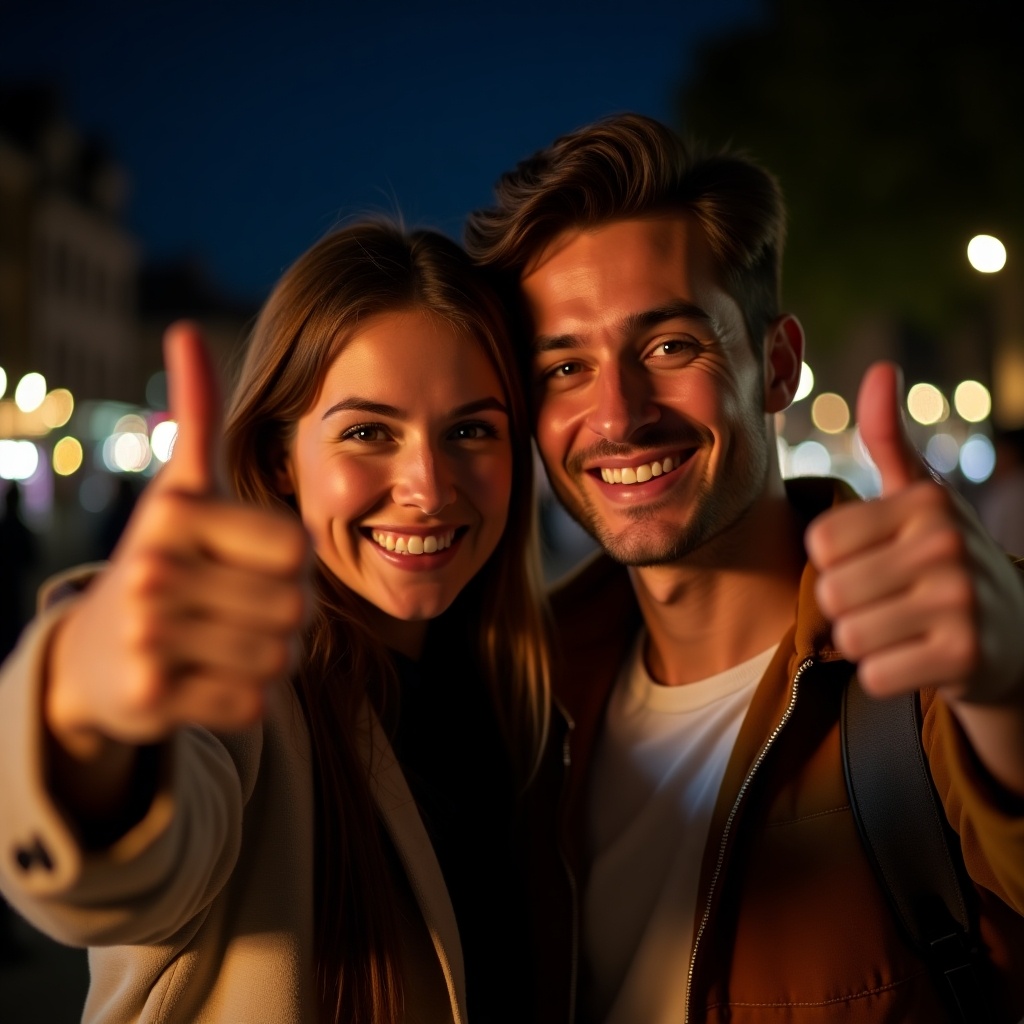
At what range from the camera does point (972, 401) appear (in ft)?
99.8

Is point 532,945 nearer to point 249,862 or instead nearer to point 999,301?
point 249,862

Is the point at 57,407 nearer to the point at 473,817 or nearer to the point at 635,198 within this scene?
the point at 635,198

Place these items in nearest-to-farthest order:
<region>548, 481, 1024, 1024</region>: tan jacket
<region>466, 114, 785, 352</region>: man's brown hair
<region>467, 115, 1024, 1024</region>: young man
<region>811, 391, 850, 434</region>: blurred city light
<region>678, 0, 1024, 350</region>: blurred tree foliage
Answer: <region>548, 481, 1024, 1024</region>: tan jacket
<region>467, 115, 1024, 1024</region>: young man
<region>466, 114, 785, 352</region>: man's brown hair
<region>678, 0, 1024, 350</region>: blurred tree foliage
<region>811, 391, 850, 434</region>: blurred city light

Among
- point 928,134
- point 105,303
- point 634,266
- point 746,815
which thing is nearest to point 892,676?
point 746,815

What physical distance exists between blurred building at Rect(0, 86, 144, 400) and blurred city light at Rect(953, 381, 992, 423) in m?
25.2

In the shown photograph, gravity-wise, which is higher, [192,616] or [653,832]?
[192,616]

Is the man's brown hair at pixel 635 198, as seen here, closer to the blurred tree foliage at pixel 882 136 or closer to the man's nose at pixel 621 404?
the man's nose at pixel 621 404

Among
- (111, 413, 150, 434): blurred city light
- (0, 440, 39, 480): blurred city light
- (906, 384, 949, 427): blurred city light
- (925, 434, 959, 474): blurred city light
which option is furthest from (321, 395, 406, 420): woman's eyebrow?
(906, 384, 949, 427): blurred city light

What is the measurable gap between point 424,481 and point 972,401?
3077 centimetres

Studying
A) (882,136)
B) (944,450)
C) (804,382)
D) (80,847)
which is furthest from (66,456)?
(80,847)

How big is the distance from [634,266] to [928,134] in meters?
19.6

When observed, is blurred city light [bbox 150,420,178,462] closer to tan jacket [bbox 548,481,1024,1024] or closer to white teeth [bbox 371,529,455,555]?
white teeth [bbox 371,529,455,555]

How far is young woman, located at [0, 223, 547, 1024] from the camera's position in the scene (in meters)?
1.49

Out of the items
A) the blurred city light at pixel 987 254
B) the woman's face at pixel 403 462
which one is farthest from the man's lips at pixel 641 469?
the blurred city light at pixel 987 254
